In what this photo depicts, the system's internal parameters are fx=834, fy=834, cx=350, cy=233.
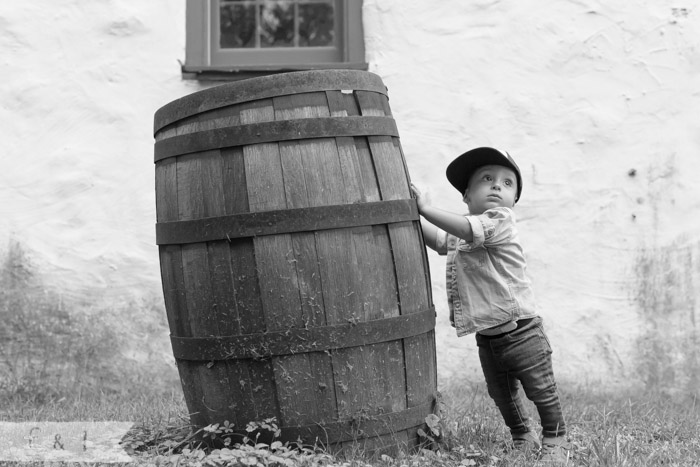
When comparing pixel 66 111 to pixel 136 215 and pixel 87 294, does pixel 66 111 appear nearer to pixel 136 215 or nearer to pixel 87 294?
pixel 136 215

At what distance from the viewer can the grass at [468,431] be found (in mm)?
2523

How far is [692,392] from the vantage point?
13.9ft

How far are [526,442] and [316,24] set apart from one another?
262 centimetres

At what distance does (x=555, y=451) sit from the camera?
107 inches

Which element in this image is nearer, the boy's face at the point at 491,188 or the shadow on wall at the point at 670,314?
the boy's face at the point at 491,188

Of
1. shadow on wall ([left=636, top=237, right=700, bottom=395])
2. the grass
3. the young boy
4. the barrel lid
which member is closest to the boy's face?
the young boy

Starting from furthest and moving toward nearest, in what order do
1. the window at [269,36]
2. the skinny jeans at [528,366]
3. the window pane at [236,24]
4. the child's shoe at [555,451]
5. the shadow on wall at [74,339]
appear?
the window pane at [236,24] → the window at [269,36] → the shadow on wall at [74,339] → the skinny jeans at [528,366] → the child's shoe at [555,451]

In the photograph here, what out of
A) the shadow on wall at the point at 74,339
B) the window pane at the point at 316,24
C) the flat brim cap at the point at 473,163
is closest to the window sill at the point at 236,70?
the window pane at the point at 316,24

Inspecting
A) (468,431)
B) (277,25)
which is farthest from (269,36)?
(468,431)

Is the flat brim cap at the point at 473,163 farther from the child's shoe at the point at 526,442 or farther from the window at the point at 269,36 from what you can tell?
the window at the point at 269,36

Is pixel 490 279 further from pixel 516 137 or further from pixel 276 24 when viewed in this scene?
pixel 276 24

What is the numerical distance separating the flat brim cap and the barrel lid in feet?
1.45

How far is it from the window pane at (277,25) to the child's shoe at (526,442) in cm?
254

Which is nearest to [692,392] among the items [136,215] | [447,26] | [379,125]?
[447,26]
